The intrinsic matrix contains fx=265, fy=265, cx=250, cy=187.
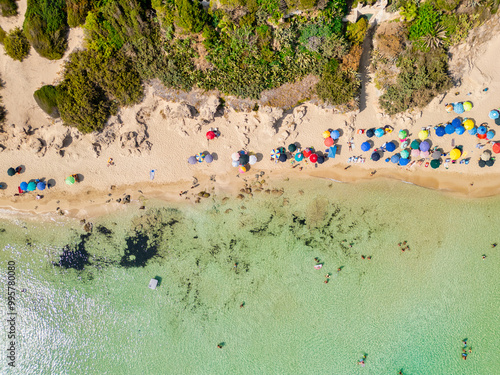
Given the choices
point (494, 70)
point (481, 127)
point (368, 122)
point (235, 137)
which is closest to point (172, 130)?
point (235, 137)

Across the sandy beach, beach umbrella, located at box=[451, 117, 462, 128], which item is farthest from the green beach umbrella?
beach umbrella, located at box=[451, 117, 462, 128]

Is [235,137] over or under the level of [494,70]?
under

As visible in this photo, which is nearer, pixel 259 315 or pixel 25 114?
pixel 25 114

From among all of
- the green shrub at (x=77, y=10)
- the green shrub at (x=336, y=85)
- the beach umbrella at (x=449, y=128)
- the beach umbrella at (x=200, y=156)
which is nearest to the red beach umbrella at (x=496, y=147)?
the beach umbrella at (x=449, y=128)

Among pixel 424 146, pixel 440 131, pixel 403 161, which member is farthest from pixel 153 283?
pixel 440 131

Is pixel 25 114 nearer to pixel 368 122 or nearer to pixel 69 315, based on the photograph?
pixel 69 315

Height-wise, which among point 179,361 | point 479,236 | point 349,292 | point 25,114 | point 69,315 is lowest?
point 179,361

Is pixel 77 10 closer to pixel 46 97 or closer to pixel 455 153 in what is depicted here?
pixel 46 97
